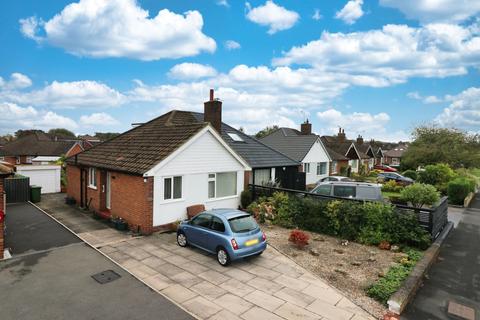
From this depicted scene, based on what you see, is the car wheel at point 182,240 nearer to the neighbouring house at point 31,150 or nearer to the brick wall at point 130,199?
the brick wall at point 130,199

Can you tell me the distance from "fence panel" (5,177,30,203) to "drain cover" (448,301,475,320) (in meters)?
23.1

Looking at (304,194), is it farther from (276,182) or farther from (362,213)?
(276,182)

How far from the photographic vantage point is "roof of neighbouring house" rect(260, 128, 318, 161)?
103 feet

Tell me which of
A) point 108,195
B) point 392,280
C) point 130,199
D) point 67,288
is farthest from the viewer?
point 108,195

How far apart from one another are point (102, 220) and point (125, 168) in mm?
3514

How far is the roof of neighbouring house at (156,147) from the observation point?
14094 millimetres

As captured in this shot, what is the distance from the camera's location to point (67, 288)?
8195mm

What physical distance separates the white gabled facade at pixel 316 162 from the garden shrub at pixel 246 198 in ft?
47.7

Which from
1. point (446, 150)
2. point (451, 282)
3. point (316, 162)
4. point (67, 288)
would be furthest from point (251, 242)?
point (446, 150)

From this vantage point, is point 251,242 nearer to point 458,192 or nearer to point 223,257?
point 223,257

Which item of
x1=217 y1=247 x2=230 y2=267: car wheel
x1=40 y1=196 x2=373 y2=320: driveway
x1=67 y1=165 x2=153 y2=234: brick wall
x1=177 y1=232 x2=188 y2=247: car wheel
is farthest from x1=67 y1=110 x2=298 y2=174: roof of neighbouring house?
x1=217 y1=247 x2=230 y2=267: car wheel

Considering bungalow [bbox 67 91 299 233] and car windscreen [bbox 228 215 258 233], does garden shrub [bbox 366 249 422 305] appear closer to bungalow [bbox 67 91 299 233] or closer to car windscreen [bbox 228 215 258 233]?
car windscreen [bbox 228 215 258 233]

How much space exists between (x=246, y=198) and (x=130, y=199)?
21.3 feet

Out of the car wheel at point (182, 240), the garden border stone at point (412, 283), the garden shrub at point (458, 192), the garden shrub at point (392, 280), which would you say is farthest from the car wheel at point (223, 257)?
the garden shrub at point (458, 192)
